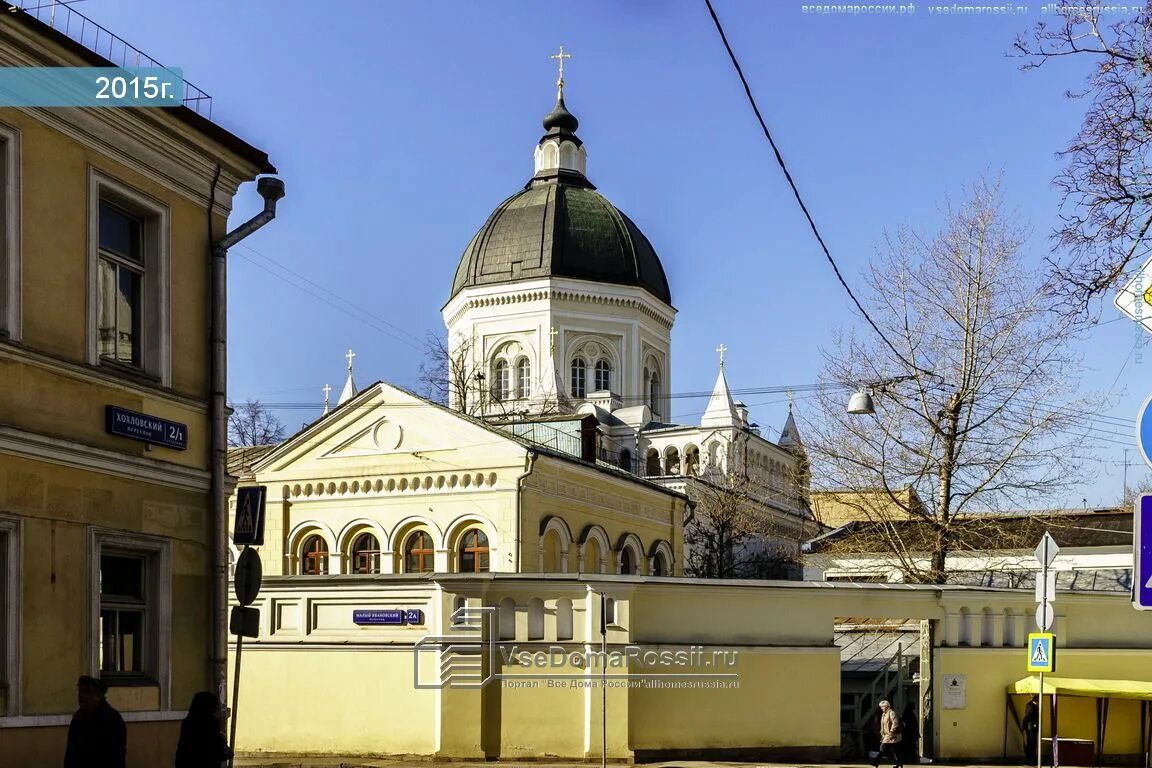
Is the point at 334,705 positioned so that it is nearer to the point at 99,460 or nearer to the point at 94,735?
the point at 99,460

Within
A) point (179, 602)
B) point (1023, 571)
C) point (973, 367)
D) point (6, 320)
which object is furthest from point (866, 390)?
point (6, 320)

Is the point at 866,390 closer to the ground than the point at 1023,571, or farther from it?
farther from it

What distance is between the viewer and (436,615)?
22359mm

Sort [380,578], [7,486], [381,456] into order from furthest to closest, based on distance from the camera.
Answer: [381,456], [380,578], [7,486]

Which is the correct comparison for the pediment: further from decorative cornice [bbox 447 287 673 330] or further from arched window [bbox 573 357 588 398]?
arched window [bbox 573 357 588 398]

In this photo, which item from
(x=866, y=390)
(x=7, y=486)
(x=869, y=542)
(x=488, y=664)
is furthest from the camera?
(x=869, y=542)

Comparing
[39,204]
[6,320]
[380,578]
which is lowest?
[380,578]

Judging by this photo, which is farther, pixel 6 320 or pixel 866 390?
pixel 866 390

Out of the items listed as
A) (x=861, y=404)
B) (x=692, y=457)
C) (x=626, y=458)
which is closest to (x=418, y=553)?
(x=861, y=404)

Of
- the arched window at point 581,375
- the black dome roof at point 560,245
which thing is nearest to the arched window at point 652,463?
the arched window at point 581,375

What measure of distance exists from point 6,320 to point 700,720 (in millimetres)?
12238

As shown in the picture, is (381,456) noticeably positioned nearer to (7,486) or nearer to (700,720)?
(700,720)

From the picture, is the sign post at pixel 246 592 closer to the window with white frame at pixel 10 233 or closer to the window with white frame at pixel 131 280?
the window with white frame at pixel 131 280

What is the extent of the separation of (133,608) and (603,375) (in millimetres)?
51665
